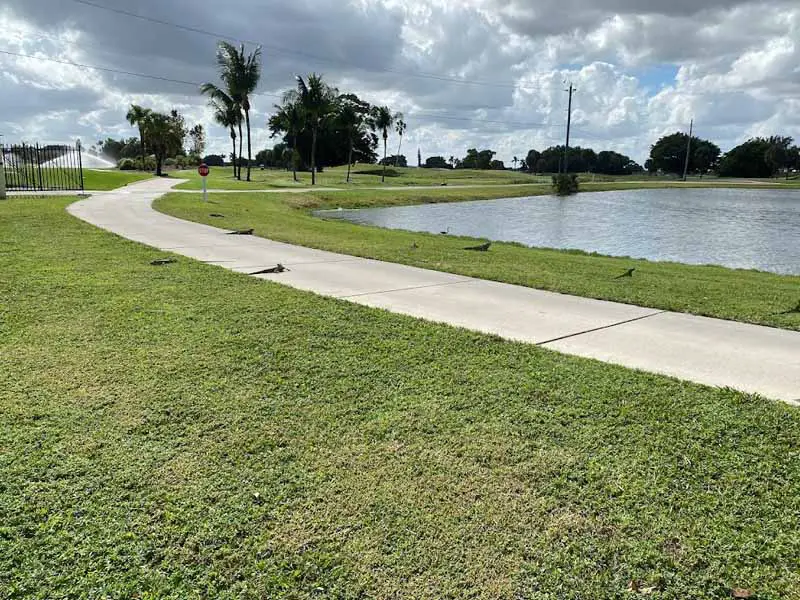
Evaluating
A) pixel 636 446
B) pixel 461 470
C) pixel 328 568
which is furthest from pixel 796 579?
pixel 328 568

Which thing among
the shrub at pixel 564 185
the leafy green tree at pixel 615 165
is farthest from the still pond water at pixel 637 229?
the leafy green tree at pixel 615 165

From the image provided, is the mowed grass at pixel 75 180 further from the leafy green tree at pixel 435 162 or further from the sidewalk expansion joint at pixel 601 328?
the leafy green tree at pixel 435 162

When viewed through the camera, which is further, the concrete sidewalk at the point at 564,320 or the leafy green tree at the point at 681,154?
the leafy green tree at the point at 681,154

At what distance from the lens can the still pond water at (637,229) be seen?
16.9 m

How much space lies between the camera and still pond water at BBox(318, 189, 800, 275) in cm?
1686

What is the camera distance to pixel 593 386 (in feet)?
13.1

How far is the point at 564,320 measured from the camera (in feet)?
19.5

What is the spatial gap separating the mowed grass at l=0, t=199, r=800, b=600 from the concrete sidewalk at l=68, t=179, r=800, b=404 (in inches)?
20.4

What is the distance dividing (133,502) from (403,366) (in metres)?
2.15

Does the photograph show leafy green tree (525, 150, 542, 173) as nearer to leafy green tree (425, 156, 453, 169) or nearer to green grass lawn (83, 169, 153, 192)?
leafy green tree (425, 156, 453, 169)

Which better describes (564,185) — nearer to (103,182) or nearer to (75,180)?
(103,182)

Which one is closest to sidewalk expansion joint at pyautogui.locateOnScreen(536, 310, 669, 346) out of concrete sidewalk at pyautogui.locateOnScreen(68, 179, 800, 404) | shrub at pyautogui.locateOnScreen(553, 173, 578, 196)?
concrete sidewalk at pyautogui.locateOnScreen(68, 179, 800, 404)

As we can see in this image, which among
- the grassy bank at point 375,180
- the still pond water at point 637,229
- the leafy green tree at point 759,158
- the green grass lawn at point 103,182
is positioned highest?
the leafy green tree at point 759,158

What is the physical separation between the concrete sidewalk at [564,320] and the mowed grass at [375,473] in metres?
0.52
